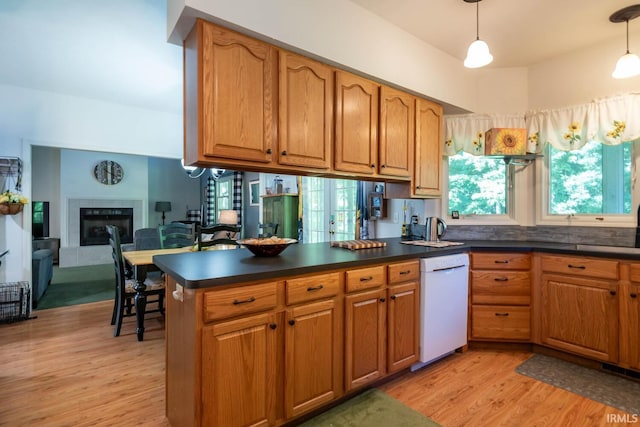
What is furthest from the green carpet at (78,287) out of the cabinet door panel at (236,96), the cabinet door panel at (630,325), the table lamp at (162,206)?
the cabinet door panel at (630,325)

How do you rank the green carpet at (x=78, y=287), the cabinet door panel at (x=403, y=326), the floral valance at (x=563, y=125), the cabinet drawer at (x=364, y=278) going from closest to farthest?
1. the cabinet drawer at (x=364, y=278)
2. the cabinet door panel at (x=403, y=326)
3. the floral valance at (x=563, y=125)
4. the green carpet at (x=78, y=287)

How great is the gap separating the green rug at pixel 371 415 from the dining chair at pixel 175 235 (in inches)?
107

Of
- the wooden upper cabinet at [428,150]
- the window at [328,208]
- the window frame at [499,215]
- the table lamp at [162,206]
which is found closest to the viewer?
the wooden upper cabinet at [428,150]

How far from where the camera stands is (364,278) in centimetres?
196

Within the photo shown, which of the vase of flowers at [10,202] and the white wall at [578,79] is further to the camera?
the vase of flowers at [10,202]

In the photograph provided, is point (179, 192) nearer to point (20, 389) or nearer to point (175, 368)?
point (20, 389)

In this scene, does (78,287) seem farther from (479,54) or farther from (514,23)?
(514,23)

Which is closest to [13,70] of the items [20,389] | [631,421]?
[20,389]

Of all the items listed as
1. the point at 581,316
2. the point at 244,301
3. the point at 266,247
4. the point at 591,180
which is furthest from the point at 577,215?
the point at 244,301

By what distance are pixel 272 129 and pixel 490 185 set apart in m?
2.46

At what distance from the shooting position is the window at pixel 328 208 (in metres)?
4.25

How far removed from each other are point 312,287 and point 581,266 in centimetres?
212

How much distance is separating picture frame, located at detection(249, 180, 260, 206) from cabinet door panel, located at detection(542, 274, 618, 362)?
5.46 metres

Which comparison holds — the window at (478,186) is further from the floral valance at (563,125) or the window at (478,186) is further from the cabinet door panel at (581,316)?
the cabinet door panel at (581,316)
